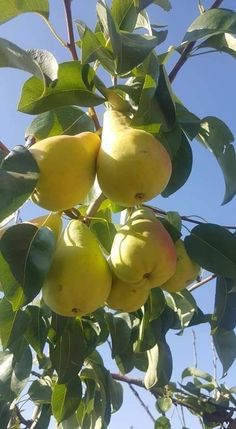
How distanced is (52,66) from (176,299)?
63cm

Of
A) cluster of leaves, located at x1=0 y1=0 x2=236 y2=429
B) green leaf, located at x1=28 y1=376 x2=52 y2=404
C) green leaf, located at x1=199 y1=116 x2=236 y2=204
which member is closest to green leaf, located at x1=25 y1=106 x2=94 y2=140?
cluster of leaves, located at x1=0 y1=0 x2=236 y2=429

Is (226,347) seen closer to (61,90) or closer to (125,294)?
(125,294)

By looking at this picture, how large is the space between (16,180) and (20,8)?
38cm

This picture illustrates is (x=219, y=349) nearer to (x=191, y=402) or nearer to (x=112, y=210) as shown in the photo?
(x=112, y=210)

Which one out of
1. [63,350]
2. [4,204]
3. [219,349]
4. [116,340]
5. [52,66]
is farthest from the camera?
[219,349]

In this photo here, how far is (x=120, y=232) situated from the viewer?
89 centimetres

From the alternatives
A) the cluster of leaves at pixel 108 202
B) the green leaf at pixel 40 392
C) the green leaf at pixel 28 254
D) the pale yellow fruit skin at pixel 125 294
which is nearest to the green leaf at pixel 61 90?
the cluster of leaves at pixel 108 202

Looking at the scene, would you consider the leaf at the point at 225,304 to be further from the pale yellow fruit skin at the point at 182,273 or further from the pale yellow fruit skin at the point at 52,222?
the pale yellow fruit skin at the point at 52,222

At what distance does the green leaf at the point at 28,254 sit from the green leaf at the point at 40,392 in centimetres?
85

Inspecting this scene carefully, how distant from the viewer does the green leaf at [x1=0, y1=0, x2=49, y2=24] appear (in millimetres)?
923

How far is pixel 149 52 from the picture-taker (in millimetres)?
794

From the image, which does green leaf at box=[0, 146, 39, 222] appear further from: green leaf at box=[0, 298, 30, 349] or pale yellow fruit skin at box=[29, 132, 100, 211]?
green leaf at box=[0, 298, 30, 349]

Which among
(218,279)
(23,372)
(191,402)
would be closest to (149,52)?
(218,279)

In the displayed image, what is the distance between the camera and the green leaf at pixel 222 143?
1096 millimetres
